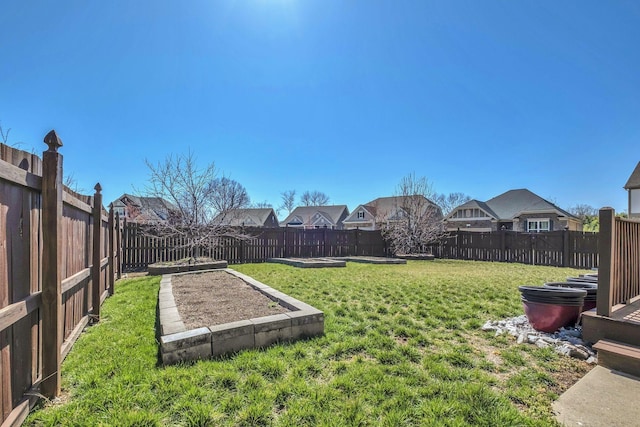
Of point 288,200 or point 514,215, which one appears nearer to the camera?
point 514,215

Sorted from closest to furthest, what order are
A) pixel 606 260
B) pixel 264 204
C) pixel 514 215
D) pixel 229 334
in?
pixel 229 334 → pixel 606 260 → pixel 514 215 → pixel 264 204

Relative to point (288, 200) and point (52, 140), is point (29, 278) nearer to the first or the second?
point (52, 140)

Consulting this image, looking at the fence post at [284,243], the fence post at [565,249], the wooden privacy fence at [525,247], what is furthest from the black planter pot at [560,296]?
the fence post at [565,249]

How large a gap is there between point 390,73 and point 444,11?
246 cm

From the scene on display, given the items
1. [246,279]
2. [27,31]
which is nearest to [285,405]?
[246,279]

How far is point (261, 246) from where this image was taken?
12047 millimetres

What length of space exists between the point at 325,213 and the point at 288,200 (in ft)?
40.4

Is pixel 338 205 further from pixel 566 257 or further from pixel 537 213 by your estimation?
pixel 566 257

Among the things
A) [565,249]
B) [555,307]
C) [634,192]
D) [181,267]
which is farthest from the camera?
[634,192]

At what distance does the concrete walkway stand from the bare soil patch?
2.84 meters

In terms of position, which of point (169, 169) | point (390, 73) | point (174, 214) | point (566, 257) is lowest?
point (566, 257)

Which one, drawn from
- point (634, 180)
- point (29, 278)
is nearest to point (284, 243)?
point (29, 278)

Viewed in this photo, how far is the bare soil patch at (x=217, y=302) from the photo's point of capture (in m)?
3.56

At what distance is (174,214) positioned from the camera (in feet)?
31.9
